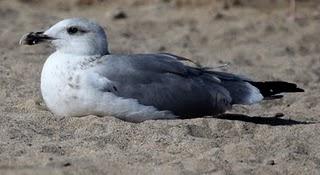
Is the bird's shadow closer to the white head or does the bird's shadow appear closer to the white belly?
the white belly

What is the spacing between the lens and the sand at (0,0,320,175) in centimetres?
543

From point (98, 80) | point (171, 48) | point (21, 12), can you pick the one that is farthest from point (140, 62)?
point (21, 12)

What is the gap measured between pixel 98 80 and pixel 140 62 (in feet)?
1.19

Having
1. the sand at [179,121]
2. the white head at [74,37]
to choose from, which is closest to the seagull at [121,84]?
the white head at [74,37]

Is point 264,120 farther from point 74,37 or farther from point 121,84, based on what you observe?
point 74,37

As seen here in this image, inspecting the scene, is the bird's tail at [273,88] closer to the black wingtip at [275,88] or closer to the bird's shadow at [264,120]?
the black wingtip at [275,88]

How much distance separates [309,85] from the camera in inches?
345

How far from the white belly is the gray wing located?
0.06 meters

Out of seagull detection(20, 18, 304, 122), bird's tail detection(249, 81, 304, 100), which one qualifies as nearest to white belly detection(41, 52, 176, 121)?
seagull detection(20, 18, 304, 122)

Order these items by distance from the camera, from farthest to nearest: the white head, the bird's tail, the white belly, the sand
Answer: the bird's tail, the white head, the white belly, the sand

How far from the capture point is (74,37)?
6691 mm

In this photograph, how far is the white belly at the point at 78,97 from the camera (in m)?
6.31

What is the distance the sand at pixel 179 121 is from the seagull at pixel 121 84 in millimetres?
117

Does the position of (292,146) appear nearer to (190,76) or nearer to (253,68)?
(190,76)
